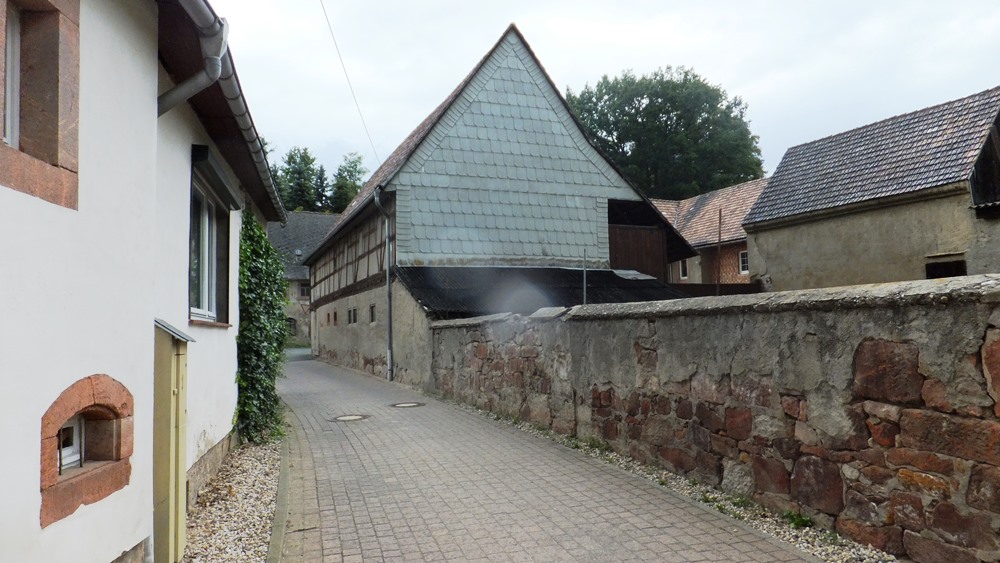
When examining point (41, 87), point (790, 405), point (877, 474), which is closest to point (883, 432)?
point (877, 474)

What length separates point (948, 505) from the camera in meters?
3.71

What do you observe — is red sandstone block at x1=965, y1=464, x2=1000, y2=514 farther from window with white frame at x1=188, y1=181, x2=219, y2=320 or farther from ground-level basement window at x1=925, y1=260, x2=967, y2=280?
ground-level basement window at x1=925, y1=260, x2=967, y2=280

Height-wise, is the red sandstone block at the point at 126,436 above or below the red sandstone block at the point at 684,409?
above

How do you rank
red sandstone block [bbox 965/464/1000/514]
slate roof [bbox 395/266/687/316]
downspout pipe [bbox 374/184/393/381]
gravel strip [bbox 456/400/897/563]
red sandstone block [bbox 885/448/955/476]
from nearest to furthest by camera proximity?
red sandstone block [bbox 965/464/1000/514], red sandstone block [bbox 885/448/955/476], gravel strip [bbox 456/400/897/563], slate roof [bbox 395/266/687/316], downspout pipe [bbox 374/184/393/381]

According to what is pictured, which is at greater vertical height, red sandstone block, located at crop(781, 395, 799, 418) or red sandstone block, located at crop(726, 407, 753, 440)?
red sandstone block, located at crop(781, 395, 799, 418)

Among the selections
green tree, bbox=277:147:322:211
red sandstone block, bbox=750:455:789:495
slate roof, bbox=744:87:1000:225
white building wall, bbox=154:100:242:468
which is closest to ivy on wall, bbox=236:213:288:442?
white building wall, bbox=154:100:242:468

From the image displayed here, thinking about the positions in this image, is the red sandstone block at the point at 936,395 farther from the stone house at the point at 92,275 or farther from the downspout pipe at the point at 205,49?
the downspout pipe at the point at 205,49

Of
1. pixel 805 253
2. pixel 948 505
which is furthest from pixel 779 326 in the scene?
pixel 805 253

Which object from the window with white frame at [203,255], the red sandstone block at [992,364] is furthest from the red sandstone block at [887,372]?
the window with white frame at [203,255]

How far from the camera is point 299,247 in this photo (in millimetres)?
44594

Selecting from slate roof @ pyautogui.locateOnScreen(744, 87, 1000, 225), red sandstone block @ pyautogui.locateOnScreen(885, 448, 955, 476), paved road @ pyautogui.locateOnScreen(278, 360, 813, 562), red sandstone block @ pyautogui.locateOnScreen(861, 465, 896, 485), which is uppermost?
slate roof @ pyautogui.locateOnScreen(744, 87, 1000, 225)

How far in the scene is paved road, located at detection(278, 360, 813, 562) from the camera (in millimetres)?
4527

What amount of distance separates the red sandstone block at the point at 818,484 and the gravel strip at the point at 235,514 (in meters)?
3.56

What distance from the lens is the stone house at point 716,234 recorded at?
29.2 m
